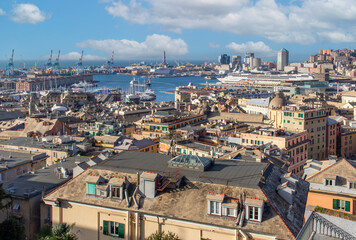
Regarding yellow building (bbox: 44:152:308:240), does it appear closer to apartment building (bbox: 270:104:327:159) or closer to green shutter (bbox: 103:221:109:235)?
green shutter (bbox: 103:221:109:235)

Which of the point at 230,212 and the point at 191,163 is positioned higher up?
the point at 191,163

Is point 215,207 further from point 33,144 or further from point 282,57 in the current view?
point 282,57

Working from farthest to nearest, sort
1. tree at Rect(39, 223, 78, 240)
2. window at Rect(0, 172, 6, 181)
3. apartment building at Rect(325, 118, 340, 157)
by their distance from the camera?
apartment building at Rect(325, 118, 340, 157) → window at Rect(0, 172, 6, 181) → tree at Rect(39, 223, 78, 240)

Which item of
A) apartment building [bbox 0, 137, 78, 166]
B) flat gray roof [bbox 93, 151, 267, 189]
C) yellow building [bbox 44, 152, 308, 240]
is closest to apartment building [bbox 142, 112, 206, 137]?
apartment building [bbox 0, 137, 78, 166]

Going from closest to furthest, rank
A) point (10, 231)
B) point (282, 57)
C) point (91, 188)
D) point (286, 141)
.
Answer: point (10, 231)
point (91, 188)
point (286, 141)
point (282, 57)

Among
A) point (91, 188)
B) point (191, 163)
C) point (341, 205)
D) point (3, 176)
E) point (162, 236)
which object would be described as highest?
point (191, 163)

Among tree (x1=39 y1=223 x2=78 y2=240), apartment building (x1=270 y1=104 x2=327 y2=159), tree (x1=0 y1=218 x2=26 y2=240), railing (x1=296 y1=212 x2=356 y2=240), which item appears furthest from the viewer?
apartment building (x1=270 y1=104 x2=327 y2=159)

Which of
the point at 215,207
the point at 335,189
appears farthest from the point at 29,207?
the point at 335,189

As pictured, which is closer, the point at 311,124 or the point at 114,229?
the point at 114,229
